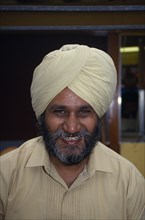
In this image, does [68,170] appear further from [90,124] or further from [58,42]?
[58,42]

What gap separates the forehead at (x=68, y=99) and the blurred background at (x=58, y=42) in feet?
3.77

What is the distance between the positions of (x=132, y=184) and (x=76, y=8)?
139cm

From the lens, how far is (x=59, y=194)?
1115 mm

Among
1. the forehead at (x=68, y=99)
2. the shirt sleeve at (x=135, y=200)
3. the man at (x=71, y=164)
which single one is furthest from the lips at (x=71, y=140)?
the shirt sleeve at (x=135, y=200)

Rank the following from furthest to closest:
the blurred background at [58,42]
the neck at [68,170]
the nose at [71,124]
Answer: the blurred background at [58,42] → the neck at [68,170] → the nose at [71,124]

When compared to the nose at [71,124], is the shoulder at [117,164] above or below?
below

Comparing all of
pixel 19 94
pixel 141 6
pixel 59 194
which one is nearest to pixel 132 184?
pixel 59 194

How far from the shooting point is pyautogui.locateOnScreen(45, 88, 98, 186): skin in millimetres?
1080

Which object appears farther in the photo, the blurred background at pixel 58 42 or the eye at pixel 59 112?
the blurred background at pixel 58 42

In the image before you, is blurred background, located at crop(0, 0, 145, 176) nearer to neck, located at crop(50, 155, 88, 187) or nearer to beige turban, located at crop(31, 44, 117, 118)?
beige turban, located at crop(31, 44, 117, 118)

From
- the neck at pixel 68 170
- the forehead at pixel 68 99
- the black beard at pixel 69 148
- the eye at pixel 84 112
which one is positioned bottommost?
the neck at pixel 68 170

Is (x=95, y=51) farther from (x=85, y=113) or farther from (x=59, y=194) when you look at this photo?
(x=59, y=194)

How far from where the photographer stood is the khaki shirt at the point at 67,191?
1104 mm

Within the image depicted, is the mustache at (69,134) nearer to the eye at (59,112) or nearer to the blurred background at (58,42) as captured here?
the eye at (59,112)
